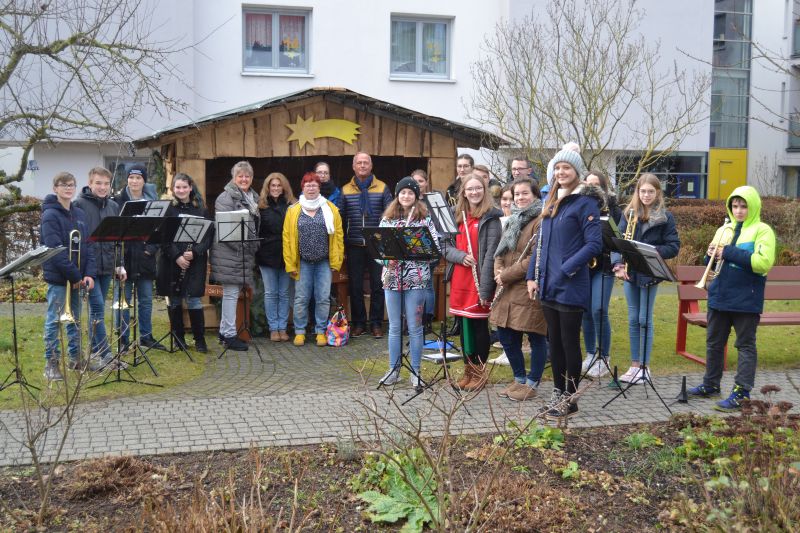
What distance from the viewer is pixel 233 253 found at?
1037cm

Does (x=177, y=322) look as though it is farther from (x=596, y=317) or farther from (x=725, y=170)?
(x=725, y=170)

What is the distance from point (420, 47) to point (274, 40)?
151 inches

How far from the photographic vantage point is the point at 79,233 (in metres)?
8.62

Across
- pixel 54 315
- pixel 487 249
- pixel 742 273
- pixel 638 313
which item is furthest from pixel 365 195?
pixel 742 273

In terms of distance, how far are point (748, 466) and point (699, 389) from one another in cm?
269

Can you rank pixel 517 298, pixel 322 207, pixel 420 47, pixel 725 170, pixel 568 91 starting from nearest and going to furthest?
1. pixel 517 298
2. pixel 322 207
3. pixel 568 91
4. pixel 420 47
5. pixel 725 170

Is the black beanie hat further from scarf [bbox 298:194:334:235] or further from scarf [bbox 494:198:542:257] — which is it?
scarf [bbox 298:194:334:235]

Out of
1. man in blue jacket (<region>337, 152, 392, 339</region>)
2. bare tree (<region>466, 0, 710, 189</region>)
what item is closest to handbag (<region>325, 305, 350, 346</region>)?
man in blue jacket (<region>337, 152, 392, 339</region>)

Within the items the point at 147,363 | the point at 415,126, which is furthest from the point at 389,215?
the point at 415,126

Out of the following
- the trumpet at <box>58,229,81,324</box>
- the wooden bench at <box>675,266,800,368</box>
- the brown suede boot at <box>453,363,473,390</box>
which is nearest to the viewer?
the brown suede boot at <box>453,363,473,390</box>

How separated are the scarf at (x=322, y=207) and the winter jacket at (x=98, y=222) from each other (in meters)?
2.33

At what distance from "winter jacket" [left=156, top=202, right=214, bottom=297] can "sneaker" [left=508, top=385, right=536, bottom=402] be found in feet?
13.6

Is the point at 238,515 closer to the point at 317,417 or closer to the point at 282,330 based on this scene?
the point at 317,417

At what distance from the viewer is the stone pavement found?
253 inches
